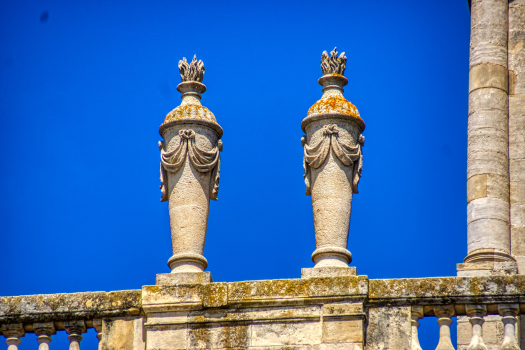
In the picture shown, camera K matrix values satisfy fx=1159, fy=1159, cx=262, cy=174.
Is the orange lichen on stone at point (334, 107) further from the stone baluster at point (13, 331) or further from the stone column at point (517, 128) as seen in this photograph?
the stone column at point (517, 128)

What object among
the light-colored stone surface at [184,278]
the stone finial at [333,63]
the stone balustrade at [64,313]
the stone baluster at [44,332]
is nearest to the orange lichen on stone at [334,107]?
the stone finial at [333,63]

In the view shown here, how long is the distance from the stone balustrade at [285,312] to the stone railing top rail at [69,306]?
0.01m

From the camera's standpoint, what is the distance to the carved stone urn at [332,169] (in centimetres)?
1329

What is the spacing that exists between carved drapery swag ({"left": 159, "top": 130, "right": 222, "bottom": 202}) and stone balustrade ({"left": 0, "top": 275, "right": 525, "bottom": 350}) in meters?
1.33

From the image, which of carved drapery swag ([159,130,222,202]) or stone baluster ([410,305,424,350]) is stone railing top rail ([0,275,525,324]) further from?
carved drapery swag ([159,130,222,202])

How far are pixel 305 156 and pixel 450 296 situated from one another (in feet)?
7.89

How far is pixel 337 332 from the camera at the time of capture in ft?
41.7

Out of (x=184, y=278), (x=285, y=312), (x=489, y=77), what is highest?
(x=489, y=77)

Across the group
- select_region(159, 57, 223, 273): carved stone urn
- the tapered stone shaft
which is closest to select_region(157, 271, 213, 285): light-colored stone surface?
select_region(159, 57, 223, 273): carved stone urn

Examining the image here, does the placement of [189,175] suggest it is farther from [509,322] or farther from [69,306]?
[509,322]

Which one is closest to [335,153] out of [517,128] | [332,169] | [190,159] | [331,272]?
[332,169]

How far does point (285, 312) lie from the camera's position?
509 inches

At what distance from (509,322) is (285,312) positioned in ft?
8.02

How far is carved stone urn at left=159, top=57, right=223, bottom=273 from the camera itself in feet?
44.4
